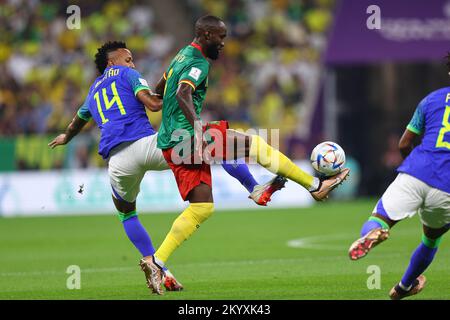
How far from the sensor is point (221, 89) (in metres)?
25.1

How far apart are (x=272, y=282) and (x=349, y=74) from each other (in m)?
14.5

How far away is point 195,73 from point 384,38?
12.5 metres

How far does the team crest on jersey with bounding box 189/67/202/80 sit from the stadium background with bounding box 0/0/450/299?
594cm

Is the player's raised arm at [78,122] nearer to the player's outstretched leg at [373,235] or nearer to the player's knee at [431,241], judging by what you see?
the player's outstretched leg at [373,235]

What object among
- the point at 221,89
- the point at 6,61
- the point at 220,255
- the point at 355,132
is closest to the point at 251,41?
the point at 221,89

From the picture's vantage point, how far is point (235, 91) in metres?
25.1

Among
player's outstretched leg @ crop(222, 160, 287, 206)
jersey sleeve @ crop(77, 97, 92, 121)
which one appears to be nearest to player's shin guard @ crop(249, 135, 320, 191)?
player's outstretched leg @ crop(222, 160, 287, 206)

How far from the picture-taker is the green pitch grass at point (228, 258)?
9.37 metres

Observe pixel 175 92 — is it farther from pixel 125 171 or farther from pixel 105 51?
pixel 105 51

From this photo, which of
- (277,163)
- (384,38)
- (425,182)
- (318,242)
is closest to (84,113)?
(277,163)

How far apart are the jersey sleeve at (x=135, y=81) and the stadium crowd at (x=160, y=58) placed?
12559 millimetres

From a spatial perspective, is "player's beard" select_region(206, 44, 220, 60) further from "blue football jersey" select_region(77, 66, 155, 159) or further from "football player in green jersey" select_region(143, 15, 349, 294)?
"blue football jersey" select_region(77, 66, 155, 159)

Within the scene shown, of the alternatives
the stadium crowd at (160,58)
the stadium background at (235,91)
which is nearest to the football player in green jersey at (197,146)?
the stadium background at (235,91)

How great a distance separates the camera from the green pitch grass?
30.7ft
